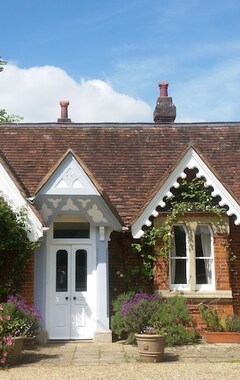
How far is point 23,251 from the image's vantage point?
13.1 metres

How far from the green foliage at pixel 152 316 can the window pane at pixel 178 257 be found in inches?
40.2

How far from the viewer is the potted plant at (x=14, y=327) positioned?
32.9ft

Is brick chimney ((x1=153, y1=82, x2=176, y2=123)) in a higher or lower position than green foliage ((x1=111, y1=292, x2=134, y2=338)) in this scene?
higher

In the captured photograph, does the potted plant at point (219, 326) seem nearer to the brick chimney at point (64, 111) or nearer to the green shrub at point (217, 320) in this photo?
the green shrub at point (217, 320)

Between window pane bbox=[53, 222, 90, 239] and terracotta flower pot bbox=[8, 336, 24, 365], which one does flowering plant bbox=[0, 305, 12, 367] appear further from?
window pane bbox=[53, 222, 90, 239]

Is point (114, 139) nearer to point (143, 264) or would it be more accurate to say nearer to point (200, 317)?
point (143, 264)

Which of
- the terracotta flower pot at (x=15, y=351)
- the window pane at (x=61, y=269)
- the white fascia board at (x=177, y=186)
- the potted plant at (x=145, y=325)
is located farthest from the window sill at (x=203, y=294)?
the terracotta flower pot at (x=15, y=351)

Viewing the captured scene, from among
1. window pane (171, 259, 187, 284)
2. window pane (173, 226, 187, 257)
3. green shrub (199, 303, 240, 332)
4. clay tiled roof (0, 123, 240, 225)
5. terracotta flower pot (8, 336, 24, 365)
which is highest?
clay tiled roof (0, 123, 240, 225)

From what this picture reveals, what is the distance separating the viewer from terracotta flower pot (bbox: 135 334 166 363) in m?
10.5

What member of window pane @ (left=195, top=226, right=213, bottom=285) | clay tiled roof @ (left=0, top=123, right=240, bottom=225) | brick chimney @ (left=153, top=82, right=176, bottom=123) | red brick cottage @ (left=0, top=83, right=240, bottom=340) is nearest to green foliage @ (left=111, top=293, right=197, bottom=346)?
red brick cottage @ (left=0, top=83, right=240, bottom=340)

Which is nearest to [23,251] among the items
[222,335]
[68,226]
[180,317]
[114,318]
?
[68,226]

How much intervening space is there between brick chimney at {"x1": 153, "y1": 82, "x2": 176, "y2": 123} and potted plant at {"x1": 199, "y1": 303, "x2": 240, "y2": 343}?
909 cm

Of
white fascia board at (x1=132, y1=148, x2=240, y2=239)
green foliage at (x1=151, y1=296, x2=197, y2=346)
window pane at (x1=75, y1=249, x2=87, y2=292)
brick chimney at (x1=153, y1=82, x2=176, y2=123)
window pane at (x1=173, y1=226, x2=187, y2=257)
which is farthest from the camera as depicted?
brick chimney at (x1=153, y1=82, x2=176, y2=123)

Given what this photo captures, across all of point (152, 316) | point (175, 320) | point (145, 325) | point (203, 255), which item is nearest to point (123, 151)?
point (203, 255)
